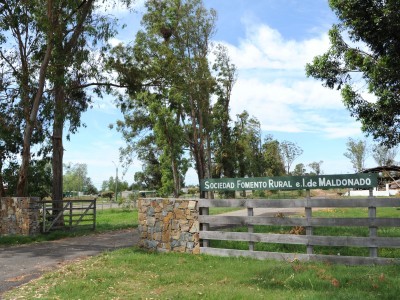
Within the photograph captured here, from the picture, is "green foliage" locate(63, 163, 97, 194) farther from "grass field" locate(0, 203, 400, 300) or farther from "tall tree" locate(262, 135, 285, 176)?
"grass field" locate(0, 203, 400, 300)

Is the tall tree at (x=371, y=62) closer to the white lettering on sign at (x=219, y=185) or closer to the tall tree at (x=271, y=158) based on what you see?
the white lettering on sign at (x=219, y=185)

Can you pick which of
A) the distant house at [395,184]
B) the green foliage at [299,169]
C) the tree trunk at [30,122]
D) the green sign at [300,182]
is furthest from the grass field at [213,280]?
the green foliage at [299,169]

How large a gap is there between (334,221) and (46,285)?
19.0 feet

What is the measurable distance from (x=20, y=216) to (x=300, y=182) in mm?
12427

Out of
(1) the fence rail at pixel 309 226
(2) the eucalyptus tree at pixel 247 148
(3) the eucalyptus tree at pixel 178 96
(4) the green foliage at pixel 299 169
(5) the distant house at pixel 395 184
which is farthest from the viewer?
(4) the green foliage at pixel 299 169

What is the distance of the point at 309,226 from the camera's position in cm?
876

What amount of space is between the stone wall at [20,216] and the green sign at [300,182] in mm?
9445

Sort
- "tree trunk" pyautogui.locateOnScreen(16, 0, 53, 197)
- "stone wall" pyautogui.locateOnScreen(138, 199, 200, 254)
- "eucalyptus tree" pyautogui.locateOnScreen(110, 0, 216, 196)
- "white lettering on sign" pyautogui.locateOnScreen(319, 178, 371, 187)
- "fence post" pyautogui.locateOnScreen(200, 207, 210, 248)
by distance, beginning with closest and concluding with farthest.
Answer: "white lettering on sign" pyautogui.locateOnScreen(319, 178, 371, 187) < "fence post" pyautogui.locateOnScreen(200, 207, 210, 248) < "stone wall" pyautogui.locateOnScreen(138, 199, 200, 254) < "tree trunk" pyautogui.locateOnScreen(16, 0, 53, 197) < "eucalyptus tree" pyautogui.locateOnScreen(110, 0, 216, 196)

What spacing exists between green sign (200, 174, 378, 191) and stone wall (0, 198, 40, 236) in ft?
31.0

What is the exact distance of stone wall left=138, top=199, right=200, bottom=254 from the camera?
34.3ft

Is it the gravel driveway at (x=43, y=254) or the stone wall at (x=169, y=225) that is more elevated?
the stone wall at (x=169, y=225)

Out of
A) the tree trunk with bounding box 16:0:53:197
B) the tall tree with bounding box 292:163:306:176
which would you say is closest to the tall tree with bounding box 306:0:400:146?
the tree trunk with bounding box 16:0:53:197

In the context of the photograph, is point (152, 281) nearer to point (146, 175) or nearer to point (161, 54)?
point (161, 54)

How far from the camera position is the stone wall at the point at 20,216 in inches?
649
